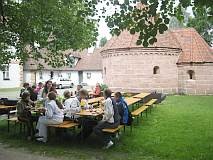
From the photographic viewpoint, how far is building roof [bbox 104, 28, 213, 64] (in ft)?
104

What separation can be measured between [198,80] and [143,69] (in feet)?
16.7

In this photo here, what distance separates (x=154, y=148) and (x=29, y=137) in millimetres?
3828

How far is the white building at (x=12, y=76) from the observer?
155 feet

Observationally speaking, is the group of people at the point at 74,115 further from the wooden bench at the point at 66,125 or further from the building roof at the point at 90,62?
the building roof at the point at 90,62

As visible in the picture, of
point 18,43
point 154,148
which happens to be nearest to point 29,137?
point 154,148

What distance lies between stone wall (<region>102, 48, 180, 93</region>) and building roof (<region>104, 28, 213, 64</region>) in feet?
1.91

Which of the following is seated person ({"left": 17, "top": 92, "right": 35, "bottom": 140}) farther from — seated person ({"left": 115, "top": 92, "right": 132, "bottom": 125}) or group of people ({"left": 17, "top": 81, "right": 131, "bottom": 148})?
seated person ({"left": 115, "top": 92, "right": 132, "bottom": 125})

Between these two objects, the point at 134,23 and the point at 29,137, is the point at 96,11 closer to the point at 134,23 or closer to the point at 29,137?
the point at 134,23

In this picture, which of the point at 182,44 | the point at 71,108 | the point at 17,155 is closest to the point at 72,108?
the point at 71,108

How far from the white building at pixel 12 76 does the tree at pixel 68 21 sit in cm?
2888

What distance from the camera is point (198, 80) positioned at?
32250 mm

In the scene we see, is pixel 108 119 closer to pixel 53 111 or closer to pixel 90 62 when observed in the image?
pixel 53 111

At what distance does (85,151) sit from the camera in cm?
980

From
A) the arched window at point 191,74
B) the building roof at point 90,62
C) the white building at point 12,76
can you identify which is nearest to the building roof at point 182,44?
the arched window at point 191,74
